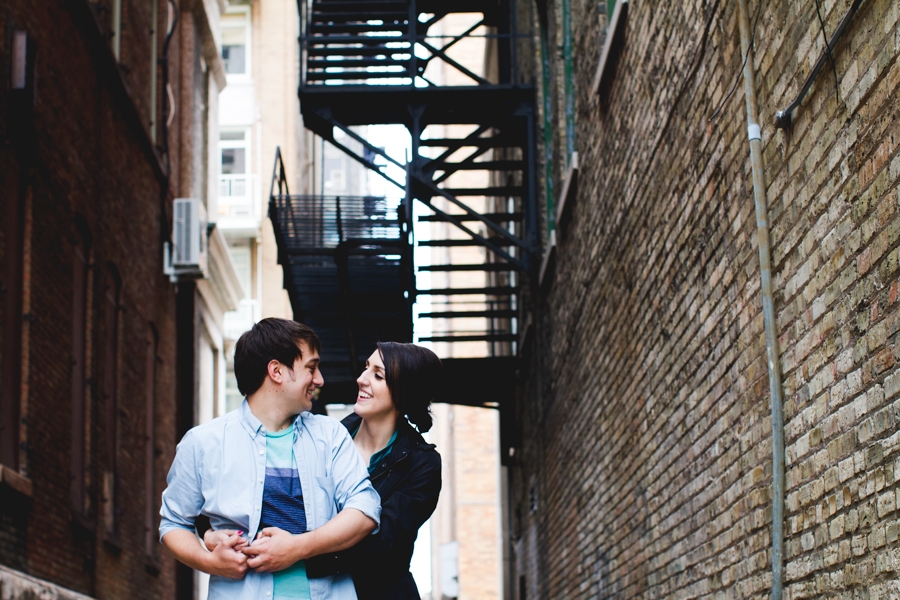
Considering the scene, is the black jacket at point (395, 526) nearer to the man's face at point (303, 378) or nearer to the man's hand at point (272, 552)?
the man's hand at point (272, 552)

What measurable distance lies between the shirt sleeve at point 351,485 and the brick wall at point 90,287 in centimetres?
637

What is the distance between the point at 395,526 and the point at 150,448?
12.7 metres

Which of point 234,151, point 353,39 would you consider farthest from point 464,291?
point 234,151

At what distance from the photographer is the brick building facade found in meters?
9.34

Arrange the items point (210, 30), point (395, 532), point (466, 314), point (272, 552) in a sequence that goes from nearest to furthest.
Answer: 1. point (272, 552)
2. point (395, 532)
3. point (466, 314)
4. point (210, 30)

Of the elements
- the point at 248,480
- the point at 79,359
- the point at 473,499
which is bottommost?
the point at 473,499

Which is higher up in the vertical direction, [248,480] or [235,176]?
[235,176]

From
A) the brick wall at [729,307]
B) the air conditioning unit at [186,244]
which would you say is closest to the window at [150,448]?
the air conditioning unit at [186,244]

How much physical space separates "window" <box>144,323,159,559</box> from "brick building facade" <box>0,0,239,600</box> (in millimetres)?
41

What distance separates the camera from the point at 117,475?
13188mm

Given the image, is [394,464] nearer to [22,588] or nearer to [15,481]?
[22,588]

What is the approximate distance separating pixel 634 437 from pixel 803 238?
11.0 ft

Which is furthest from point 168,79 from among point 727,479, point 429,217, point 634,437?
point 727,479

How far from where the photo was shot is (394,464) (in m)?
3.59
